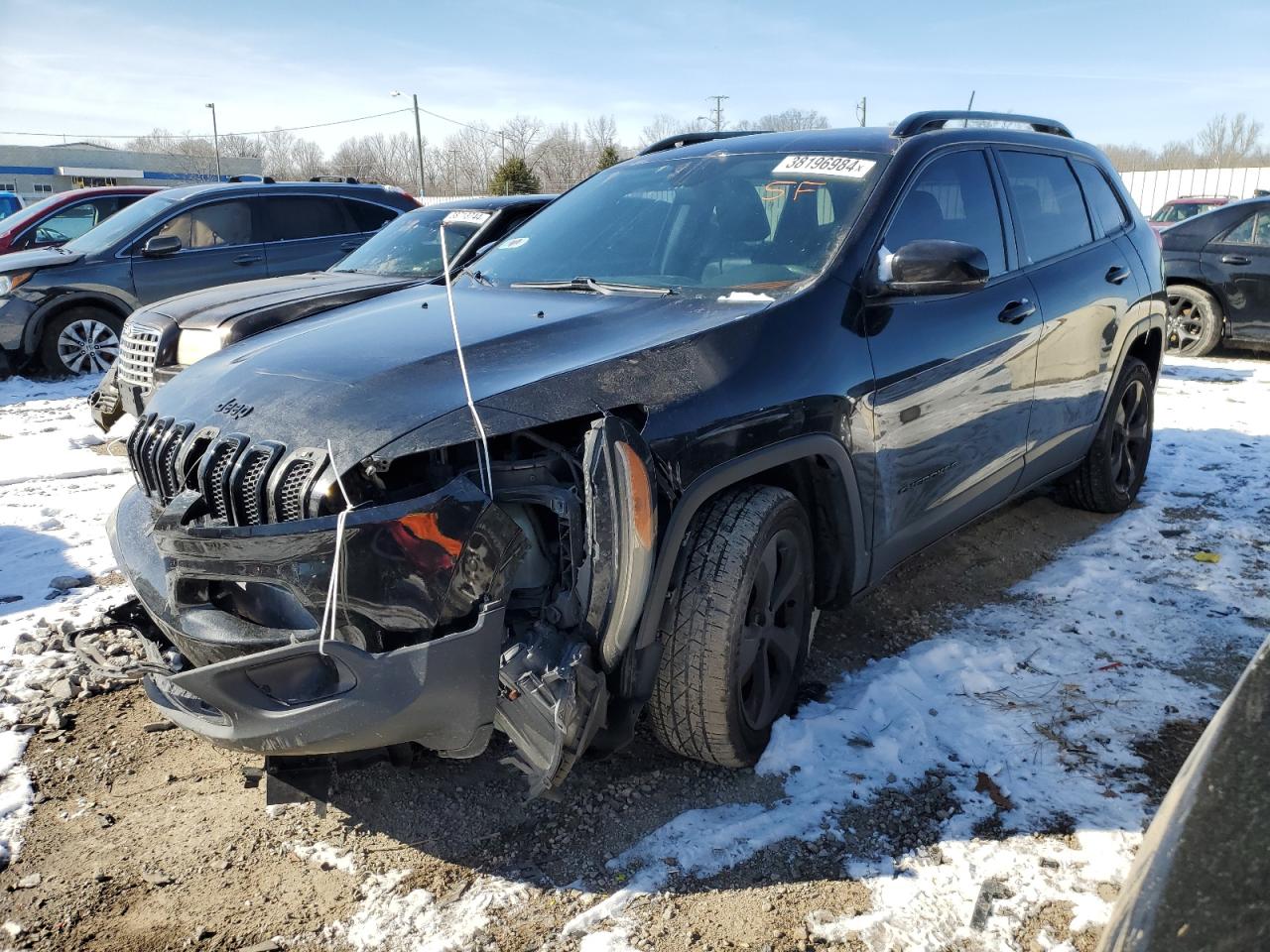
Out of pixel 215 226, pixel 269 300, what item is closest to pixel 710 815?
pixel 269 300

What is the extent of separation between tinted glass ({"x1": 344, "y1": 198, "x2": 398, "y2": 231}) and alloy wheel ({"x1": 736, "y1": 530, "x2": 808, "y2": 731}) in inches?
313

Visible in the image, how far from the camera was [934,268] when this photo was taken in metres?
2.90

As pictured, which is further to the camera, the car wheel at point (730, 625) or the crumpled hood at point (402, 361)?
the car wheel at point (730, 625)

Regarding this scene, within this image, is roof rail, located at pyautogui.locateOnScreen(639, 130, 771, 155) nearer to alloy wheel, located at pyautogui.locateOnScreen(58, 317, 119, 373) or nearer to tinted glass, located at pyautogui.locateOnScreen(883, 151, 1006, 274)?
tinted glass, located at pyautogui.locateOnScreen(883, 151, 1006, 274)

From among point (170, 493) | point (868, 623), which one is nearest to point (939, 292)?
point (868, 623)

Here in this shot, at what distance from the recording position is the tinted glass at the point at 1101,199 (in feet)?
15.2

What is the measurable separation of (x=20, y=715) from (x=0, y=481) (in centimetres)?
334

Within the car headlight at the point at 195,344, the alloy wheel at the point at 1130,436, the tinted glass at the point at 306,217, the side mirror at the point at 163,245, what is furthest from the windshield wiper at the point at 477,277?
the tinted glass at the point at 306,217

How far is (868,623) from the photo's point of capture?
382 centimetres

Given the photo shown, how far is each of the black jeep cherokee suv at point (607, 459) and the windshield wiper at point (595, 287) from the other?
0.05 ft

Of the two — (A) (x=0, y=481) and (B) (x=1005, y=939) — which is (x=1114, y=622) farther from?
(A) (x=0, y=481)

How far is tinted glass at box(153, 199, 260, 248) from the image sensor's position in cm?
900

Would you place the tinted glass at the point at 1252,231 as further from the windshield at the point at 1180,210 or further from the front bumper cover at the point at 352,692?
the windshield at the point at 1180,210

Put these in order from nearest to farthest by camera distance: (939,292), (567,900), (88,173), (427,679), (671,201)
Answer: (427,679), (567,900), (939,292), (671,201), (88,173)
